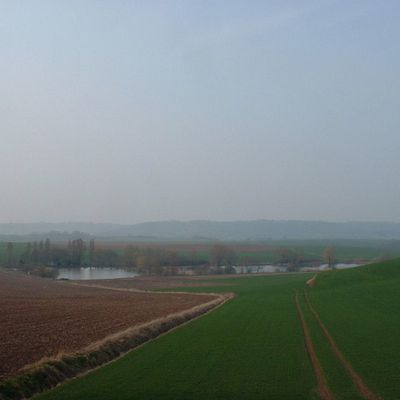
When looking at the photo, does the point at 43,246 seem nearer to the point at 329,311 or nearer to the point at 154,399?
the point at 329,311

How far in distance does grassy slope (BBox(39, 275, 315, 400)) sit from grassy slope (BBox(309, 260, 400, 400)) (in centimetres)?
180

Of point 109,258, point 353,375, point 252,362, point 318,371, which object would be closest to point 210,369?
point 252,362

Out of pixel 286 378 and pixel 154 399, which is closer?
pixel 154 399

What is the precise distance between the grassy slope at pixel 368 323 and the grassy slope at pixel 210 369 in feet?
5.90

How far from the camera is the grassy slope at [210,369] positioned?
584 inches

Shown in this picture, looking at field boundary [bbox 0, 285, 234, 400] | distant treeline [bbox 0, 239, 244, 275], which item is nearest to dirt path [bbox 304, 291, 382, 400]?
field boundary [bbox 0, 285, 234, 400]

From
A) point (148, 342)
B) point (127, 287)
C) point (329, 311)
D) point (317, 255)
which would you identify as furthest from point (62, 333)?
point (317, 255)

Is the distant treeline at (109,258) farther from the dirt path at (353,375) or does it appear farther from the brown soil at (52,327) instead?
the dirt path at (353,375)

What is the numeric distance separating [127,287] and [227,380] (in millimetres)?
68097

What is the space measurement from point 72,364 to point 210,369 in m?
4.28

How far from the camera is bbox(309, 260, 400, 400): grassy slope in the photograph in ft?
57.2

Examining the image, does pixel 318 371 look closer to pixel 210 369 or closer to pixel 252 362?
pixel 252 362

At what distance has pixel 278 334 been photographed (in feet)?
91.7

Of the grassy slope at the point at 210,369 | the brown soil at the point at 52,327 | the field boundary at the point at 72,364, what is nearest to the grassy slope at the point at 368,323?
the grassy slope at the point at 210,369
